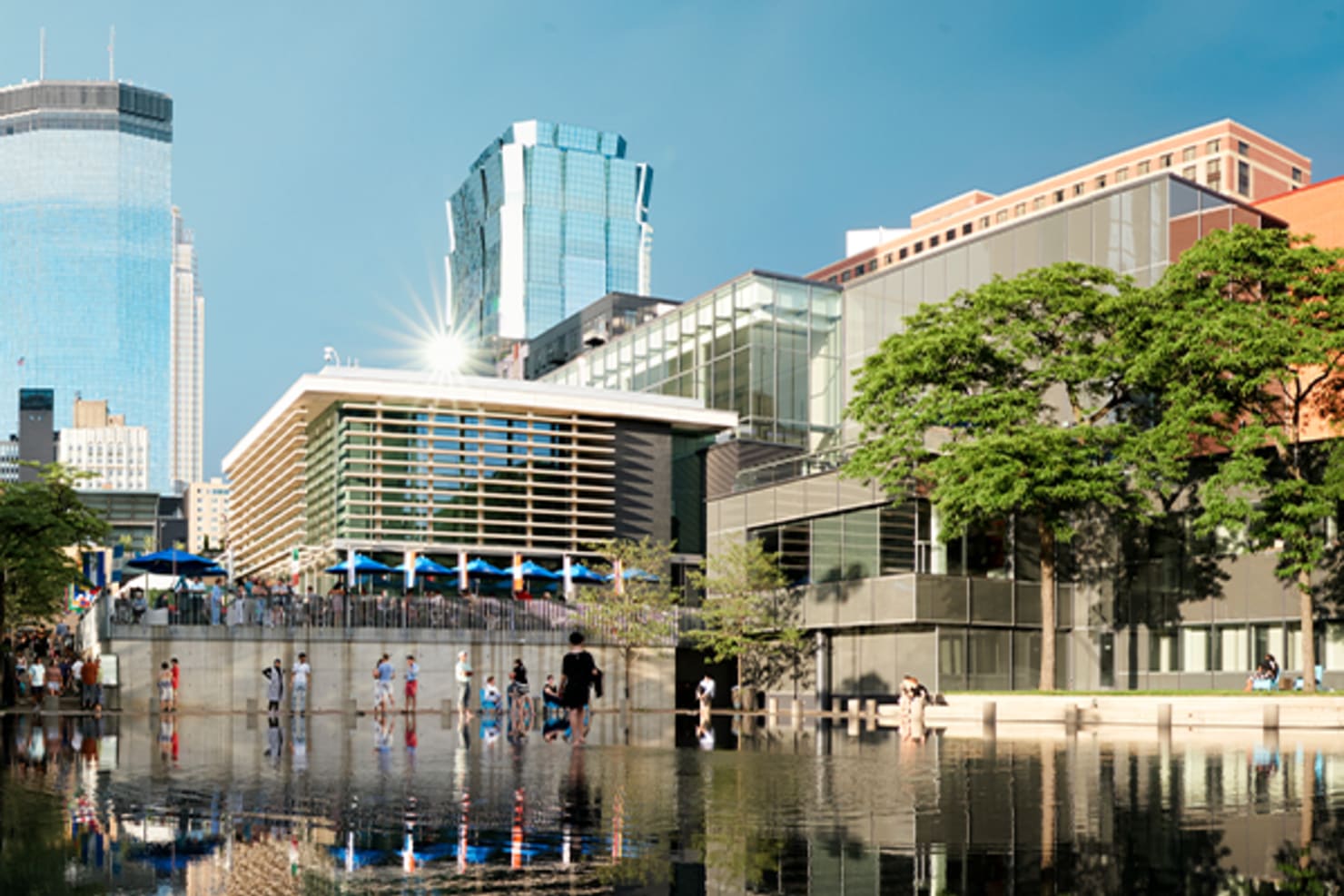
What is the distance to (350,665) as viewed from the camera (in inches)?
2137

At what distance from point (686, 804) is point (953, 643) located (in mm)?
38970

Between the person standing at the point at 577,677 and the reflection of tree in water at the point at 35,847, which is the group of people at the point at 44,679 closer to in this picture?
the person standing at the point at 577,677

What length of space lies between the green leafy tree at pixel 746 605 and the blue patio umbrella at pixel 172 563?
1769 cm

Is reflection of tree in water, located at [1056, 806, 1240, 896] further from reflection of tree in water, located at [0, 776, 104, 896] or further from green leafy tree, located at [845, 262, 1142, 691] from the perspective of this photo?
green leafy tree, located at [845, 262, 1142, 691]

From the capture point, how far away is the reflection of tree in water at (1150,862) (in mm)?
9789

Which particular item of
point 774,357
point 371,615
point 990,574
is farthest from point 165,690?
point 774,357

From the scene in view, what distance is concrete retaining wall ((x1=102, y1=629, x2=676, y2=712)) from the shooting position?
166ft

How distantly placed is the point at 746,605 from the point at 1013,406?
642 inches

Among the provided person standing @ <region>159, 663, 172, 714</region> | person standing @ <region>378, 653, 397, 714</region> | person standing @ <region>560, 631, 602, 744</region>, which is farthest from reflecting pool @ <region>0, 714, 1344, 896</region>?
person standing @ <region>159, 663, 172, 714</region>

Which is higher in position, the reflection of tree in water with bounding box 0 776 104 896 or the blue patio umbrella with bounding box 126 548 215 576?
the blue patio umbrella with bounding box 126 548 215 576

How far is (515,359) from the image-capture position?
410 ft

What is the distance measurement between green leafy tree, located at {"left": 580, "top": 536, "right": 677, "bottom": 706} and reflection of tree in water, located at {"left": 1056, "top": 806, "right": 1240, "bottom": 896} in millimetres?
45135

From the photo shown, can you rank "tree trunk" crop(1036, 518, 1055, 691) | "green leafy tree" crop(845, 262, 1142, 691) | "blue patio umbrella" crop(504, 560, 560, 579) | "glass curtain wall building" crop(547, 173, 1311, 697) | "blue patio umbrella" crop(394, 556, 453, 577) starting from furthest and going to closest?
"blue patio umbrella" crop(394, 556, 453, 577) < "blue patio umbrella" crop(504, 560, 560, 579) < "glass curtain wall building" crop(547, 173, 1311, 697) < "tree trunk" crop(1036, 518, 1055, 691) < "green leafy tree" crop(845, 262, 1142, 691)

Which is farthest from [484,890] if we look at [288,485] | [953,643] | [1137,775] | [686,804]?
[288,485]
